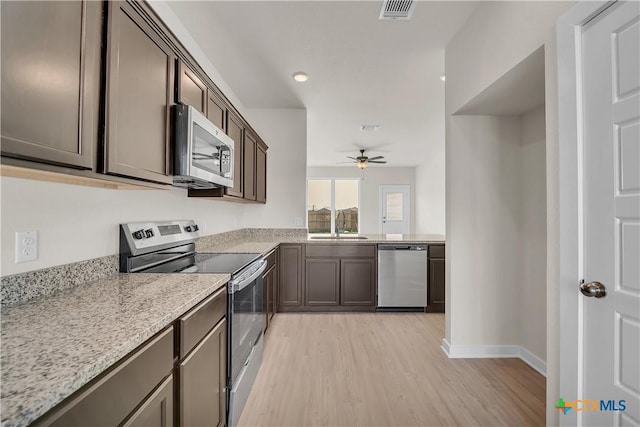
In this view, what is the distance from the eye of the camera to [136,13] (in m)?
1.28

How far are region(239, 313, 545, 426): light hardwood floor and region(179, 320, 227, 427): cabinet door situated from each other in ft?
1.36

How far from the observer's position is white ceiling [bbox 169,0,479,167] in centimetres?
213

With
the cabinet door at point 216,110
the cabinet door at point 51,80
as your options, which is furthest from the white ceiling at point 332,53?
the cabinet door at point 51,80

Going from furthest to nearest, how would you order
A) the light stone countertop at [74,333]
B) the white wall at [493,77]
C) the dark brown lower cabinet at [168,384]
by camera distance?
the white wall at [493,77], the dark brown lower cabinet at [168,384], the light stone countertop at [74,333]

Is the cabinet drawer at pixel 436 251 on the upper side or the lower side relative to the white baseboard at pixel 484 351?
upper

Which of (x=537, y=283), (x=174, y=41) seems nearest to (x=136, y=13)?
(x=174, y=41)

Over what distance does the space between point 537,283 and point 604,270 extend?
1.37 m

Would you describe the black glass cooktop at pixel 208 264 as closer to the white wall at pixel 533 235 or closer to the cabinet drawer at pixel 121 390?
the cabinet drawer at pixel 121 390

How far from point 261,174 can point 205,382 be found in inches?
107

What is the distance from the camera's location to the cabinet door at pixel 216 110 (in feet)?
6.83

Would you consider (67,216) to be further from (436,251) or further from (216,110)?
(436,251)

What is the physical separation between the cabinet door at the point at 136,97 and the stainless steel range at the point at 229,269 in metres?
0.48

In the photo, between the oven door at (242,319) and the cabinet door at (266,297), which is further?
the cabinet door at (266,297)

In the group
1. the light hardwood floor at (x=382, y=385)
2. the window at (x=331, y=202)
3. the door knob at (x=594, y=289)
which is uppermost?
the window at (x=331, y=202)
